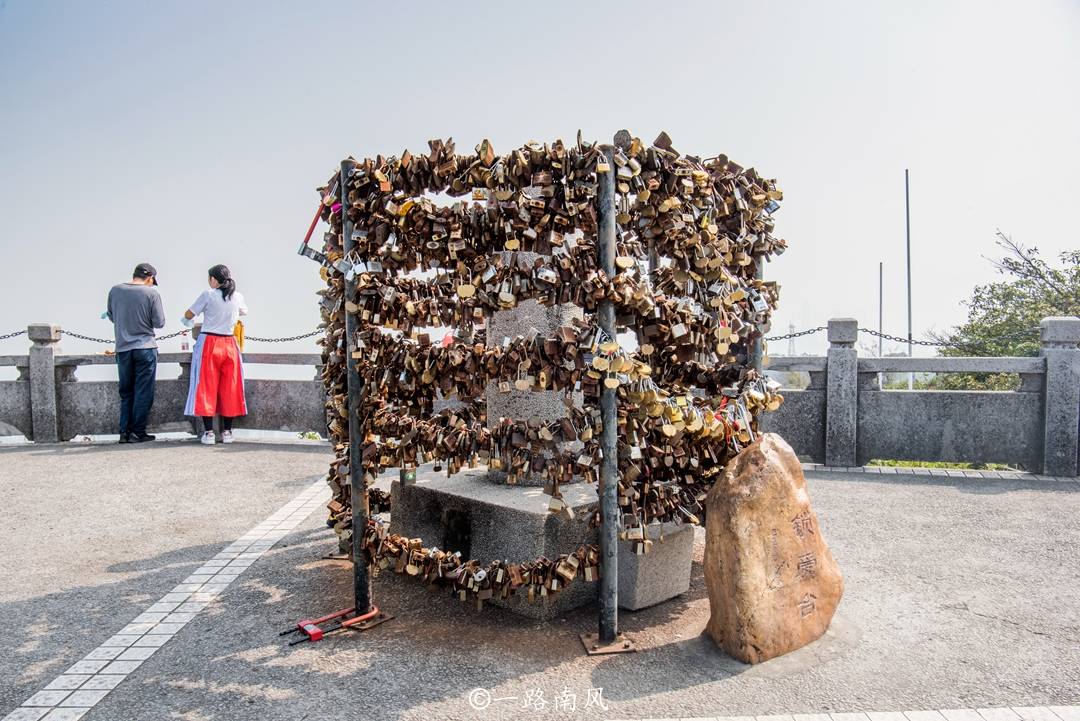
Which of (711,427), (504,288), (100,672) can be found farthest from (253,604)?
(711,427)

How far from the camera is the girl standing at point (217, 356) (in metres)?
9.83

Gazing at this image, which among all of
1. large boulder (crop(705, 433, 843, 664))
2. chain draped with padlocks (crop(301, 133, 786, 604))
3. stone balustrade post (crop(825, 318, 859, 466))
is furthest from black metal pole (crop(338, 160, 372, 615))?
stone balustrade post (crop(825, 318, 859, 466))

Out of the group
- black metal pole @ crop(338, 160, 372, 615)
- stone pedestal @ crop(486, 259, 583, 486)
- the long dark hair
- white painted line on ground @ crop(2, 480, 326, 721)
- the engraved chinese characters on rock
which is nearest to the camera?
white painted line on ground @ crop(2, 480, 326, 721)

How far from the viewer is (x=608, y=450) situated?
11.8 ft

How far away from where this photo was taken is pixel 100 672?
346 centimetres

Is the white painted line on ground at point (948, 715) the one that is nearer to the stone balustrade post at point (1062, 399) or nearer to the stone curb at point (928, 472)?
the stone curb at point (928, 472)

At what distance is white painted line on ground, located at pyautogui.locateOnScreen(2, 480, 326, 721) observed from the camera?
3146 mm

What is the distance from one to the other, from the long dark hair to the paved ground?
3931 millimetres

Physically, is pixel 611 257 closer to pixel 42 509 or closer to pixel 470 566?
pixel 470 566

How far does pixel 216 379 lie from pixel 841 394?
7.93 metres

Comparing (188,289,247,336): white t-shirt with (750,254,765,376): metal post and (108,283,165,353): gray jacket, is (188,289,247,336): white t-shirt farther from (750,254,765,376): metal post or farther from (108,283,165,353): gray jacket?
(750,254,765,376): metal post

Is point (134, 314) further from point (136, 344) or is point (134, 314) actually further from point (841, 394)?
point (841, 394)

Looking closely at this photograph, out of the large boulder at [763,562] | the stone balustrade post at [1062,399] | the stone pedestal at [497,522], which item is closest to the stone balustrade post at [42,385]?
the stone pedestal at [497,522]

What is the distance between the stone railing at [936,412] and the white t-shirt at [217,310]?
271 inches
